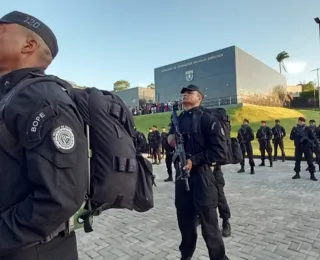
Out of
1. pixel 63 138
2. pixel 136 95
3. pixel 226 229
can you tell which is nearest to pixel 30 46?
pixel 63 138

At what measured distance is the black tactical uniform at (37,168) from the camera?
1.01 m

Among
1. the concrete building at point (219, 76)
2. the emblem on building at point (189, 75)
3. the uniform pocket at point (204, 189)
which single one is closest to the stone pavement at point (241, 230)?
the uniform pocket at point (204, 189)

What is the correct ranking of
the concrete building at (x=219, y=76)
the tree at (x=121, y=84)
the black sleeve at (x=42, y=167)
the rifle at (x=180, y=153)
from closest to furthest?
the black sleeve at (x=42, y=167)
the rifle at (x=180, y=153)
the concrete building at (x=219, y=76)
the tree at (x=121, y=84)

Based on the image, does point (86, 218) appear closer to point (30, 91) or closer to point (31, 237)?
point (31, 237)

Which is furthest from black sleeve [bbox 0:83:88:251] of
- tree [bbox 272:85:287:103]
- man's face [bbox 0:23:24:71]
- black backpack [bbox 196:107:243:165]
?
tree [bbox 272:85:287:103]

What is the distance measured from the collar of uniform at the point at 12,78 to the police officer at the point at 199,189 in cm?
204

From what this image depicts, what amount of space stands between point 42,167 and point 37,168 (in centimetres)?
2

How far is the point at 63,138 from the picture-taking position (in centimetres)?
104

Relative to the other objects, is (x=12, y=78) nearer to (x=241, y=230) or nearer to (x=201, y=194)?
(x=201, y=194)

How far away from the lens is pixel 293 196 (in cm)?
617

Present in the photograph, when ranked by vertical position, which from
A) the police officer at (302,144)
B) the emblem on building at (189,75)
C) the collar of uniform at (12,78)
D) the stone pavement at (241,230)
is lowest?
the stone pavement at (241,230)

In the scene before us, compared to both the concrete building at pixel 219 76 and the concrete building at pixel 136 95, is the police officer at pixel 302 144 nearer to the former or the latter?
the concrete building at pixel 219 76

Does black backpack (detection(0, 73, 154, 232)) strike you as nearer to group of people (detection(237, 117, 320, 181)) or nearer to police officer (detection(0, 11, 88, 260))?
police officer (detection(0, 11, 88, 260))

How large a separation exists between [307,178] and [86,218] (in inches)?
332
